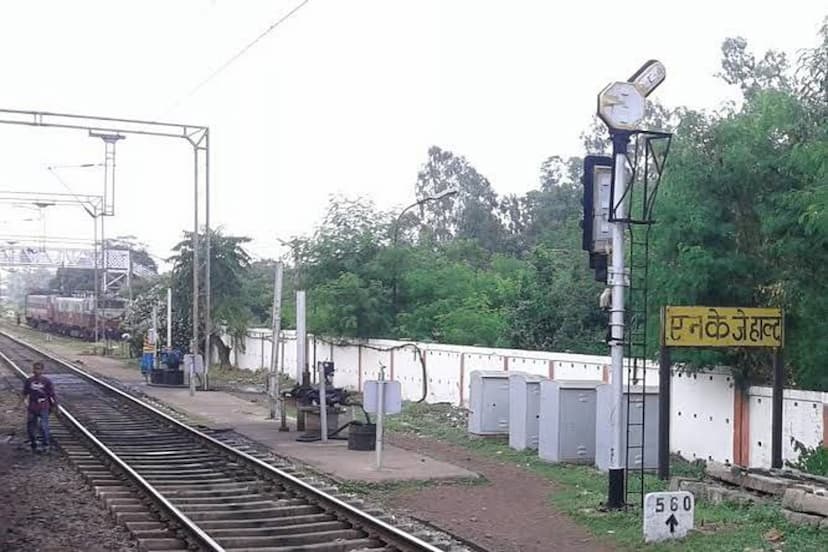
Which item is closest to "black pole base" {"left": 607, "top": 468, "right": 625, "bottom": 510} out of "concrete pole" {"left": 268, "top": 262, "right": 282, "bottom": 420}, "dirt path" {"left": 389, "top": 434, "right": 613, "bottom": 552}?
"dirt path" {"left": 389, "top": 434, "right": 613, "bottom": 552}

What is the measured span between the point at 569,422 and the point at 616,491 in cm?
433

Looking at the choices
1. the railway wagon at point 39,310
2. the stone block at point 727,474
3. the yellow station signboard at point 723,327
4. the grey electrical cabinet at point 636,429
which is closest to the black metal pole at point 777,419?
the yellow station signboard at point 723,327

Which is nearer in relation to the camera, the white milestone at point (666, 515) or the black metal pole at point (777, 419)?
the white milestone at point (666, 515)

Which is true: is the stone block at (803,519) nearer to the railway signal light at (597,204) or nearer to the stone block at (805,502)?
the stone block at (805,502)

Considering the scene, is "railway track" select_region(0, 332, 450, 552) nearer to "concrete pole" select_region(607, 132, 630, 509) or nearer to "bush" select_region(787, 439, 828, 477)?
"concrete pole" select_region(607, 132, 630, 509)

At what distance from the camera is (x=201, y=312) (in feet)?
141

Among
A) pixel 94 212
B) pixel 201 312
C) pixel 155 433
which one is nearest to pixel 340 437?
pixel 155 433

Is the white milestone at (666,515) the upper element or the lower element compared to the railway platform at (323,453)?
upper

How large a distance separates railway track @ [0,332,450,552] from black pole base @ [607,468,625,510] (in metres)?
2.67

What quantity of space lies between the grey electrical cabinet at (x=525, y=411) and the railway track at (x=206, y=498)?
4347mm

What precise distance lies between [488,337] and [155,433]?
13.3 metres

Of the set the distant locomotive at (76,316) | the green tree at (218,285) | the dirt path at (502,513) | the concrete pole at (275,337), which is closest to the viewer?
the dirt path at (502,513)

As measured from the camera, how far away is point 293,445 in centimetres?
1908

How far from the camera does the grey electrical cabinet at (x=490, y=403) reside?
64.4 ft
